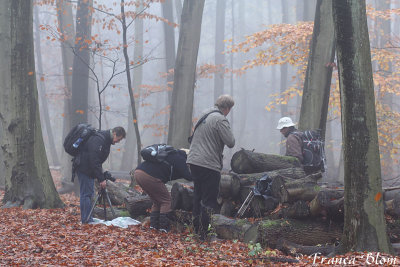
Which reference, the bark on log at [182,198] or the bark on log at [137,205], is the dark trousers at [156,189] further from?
the bark on log at [137,205]

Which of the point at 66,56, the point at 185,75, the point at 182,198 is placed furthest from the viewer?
the point at 66,56

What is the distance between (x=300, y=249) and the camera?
5.86 m

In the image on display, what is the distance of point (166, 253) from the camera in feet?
19.1

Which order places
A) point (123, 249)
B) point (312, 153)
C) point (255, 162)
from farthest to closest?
point (312, 153) → point (255, 162) → point (123, 249)

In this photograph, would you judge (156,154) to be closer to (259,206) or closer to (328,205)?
(259,206)

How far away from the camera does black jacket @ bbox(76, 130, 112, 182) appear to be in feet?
24.3

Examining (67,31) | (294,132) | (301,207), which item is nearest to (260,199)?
(301,207)

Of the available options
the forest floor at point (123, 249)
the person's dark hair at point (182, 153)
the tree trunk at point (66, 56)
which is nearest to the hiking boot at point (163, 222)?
the forest floor at point (123, 249)

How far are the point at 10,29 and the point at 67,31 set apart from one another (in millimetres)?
7986

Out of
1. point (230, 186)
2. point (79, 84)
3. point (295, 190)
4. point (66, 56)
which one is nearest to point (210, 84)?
point (66, 56)

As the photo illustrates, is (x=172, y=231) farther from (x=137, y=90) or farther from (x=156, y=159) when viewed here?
(x=137, y=90)

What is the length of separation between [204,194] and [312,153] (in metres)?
3.04

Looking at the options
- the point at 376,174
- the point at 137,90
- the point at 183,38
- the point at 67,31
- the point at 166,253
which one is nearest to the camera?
the point at 376,174

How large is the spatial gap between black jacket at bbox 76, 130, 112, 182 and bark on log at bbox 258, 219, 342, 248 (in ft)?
9.66
